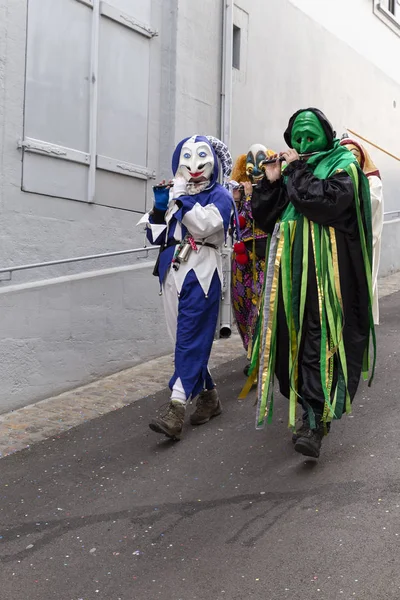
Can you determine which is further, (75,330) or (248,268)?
(75,330)

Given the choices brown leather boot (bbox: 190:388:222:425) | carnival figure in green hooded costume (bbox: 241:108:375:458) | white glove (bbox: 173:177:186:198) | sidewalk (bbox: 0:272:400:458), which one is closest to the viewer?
carnival figure in green hooded costume (bbox: 241:108:375:458)

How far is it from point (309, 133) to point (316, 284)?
86 cm

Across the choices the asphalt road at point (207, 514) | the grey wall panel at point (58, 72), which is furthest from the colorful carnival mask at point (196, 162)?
the grey wall panel at point (58, 72)

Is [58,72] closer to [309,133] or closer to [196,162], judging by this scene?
[196,162]

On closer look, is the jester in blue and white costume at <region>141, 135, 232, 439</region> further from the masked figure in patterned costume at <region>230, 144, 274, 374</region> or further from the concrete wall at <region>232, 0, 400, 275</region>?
the concrete wall at <region>232, 0, 400, 275</region>

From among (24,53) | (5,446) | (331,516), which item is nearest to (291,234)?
(331,516)

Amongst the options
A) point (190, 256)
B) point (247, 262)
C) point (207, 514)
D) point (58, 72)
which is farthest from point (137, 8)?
point (207, 514)

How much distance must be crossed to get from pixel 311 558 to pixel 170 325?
229 centimetres

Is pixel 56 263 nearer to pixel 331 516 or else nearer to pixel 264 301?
pixel 264 301

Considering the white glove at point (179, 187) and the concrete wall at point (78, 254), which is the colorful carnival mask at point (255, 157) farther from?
the concrete wall at point (78, 254)

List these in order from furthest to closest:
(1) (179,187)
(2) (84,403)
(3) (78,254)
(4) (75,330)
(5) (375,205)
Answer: (3) (78,254)
(4) (75,330)
(2) (84,403)
(1) (179,187)
(5) (375,205)

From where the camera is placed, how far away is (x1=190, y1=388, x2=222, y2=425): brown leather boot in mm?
5289

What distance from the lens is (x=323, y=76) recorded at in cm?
1146

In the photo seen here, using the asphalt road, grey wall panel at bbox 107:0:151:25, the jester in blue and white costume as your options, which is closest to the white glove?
the jester in blue and white costume
